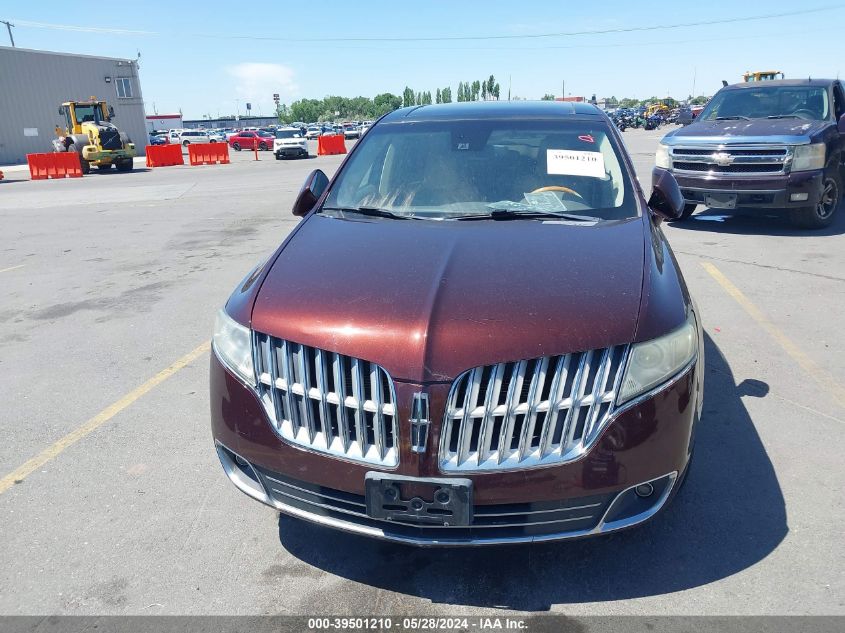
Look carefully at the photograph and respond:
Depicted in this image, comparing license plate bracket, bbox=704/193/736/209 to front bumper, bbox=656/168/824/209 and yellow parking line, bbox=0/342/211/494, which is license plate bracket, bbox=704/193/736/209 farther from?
yellow parking line, bbox=0/342/211/494

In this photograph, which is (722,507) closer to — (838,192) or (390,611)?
(390,611)

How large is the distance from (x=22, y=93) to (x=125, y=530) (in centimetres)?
4593

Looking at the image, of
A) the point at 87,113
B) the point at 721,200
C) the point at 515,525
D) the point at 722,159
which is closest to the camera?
the point at 515,525

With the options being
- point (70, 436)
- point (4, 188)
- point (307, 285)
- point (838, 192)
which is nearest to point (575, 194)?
point (307, 285)

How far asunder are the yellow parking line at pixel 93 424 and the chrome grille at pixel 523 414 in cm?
254

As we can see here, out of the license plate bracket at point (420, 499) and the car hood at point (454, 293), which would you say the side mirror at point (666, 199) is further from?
the license plate bracket at point (420, 499)

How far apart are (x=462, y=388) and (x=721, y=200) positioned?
7.90m

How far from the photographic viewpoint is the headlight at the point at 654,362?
2.19 metres

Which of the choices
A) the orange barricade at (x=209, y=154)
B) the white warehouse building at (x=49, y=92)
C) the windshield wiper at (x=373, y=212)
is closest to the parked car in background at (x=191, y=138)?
the white warehouse building at (x=49, y=92)

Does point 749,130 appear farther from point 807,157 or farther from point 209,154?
point 209,154

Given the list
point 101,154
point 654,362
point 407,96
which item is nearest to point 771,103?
point 654,362

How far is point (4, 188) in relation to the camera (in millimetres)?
21156

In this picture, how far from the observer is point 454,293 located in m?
2.39

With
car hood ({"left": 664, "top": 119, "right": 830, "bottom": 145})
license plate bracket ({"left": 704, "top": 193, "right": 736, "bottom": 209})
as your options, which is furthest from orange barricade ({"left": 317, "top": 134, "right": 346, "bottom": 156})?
license plate bracket ({"left": 704, "top": 193, "right": 736, "bottom": 209})
